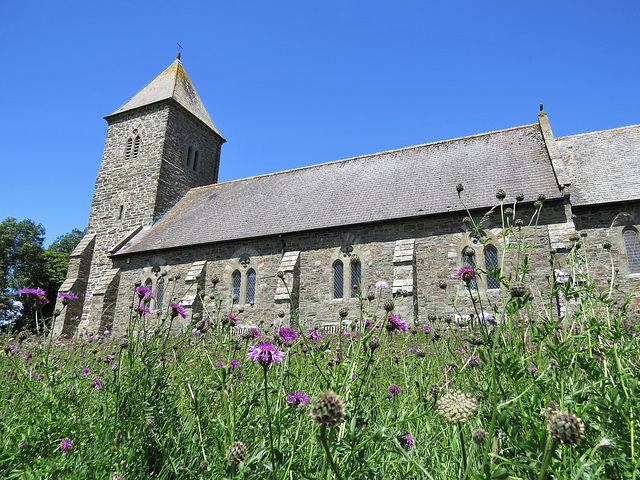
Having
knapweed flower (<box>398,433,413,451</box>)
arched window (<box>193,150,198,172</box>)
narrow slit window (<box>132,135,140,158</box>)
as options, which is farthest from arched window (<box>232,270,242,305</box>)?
knapweed flower (<box>398,433,413,451</box>)

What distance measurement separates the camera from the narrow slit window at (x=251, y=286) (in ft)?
58.9

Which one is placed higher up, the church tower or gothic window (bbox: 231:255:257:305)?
the church tower

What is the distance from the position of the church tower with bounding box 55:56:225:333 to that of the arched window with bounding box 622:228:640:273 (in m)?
22.6

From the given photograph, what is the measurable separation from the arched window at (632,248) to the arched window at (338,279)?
398 inches

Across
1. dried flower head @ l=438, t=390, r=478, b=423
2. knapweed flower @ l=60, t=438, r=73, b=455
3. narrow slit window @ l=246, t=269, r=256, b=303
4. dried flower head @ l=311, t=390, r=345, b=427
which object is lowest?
knapweed flower @ l=60, t=438, r=73, b=455

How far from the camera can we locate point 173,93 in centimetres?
2662

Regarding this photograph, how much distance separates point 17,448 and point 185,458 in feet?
3.12

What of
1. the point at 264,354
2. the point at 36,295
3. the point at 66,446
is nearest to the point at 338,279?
the point at 36,295

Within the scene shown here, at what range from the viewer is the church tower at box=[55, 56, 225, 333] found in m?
23.2

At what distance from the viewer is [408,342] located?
19.6 ft

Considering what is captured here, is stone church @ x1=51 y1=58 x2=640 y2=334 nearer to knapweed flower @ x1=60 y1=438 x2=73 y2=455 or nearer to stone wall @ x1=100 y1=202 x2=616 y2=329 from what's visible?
stone wall @ x1=100 y1=202 x2=616 y2=329

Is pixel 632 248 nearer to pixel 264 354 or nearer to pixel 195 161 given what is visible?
pixel 264 354

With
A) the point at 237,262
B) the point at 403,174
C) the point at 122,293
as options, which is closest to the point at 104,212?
the point at 122,293

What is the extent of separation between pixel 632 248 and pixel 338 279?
1050 centimetres
